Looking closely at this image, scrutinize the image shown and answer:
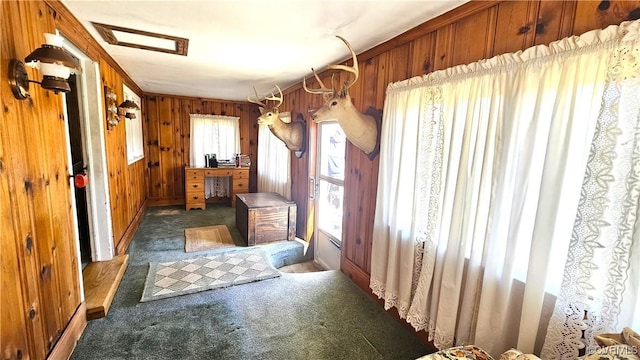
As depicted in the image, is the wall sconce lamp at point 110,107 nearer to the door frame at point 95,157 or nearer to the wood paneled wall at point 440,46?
the door frame at point 95,157

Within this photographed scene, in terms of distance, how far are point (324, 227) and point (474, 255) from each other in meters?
2.26

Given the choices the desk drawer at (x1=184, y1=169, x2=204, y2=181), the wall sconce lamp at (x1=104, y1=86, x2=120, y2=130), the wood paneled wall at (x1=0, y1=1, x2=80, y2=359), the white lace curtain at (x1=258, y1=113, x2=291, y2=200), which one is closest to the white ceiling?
the wall sconce lamp at (x1=104, y1=86, x2=120, y2=130)

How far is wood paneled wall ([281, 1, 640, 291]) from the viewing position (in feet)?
4.01

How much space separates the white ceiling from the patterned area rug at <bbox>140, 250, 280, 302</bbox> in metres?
2.18

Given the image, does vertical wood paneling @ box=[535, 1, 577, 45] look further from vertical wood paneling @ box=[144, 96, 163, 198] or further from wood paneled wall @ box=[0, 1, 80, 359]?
vertical wood paneling @ box=[144, 96, 163, 198]

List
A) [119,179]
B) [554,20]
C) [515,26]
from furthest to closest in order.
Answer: [119,179] → [515,26] → [554,20]

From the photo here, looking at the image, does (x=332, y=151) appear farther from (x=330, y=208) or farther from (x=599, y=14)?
(x=599, y=14)

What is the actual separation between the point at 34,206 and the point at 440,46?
2.52 meters

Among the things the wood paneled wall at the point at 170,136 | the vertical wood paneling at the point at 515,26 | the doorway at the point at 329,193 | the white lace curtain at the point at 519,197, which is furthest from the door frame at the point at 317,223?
the wood paneled wall at the point at 170,136

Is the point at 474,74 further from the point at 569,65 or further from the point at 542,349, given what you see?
the point at 542,349

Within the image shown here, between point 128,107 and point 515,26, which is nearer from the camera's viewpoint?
point 515,26

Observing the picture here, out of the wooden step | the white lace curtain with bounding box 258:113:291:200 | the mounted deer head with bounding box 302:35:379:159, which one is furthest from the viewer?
the white lace curtain with bounding box 258:113:291:200

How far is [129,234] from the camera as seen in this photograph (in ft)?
12.0

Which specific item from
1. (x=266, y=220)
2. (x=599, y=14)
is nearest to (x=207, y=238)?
(x=266, y=220)
